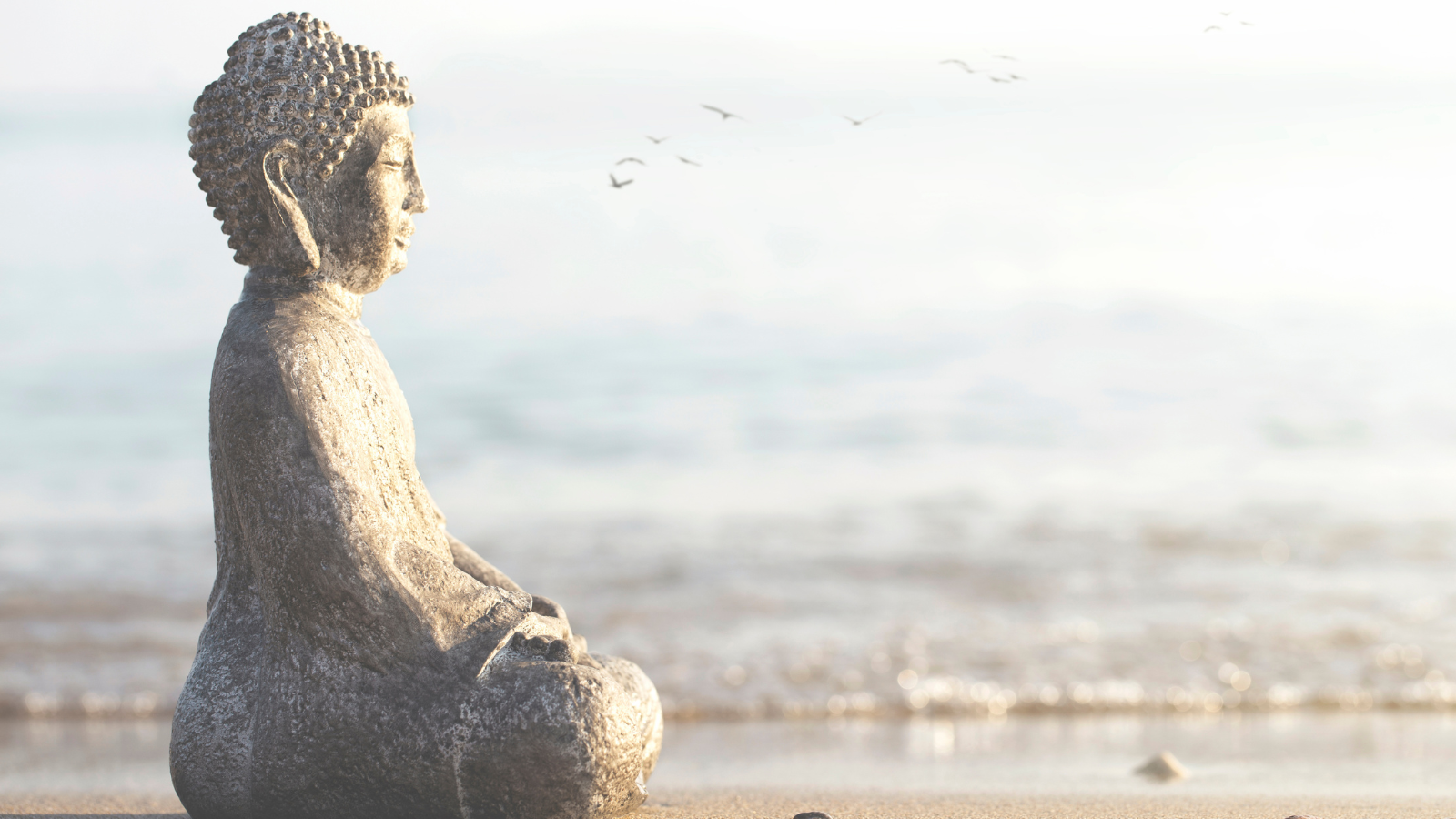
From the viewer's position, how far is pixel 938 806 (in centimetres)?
446

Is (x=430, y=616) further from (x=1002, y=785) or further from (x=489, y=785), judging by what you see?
(x=1002, y=785)

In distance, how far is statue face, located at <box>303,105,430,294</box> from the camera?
333cm

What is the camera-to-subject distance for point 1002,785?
16.9ft

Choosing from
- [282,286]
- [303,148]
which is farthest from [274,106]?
[282,286]

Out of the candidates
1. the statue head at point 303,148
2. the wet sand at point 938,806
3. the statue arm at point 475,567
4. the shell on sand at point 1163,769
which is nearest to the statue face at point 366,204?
the statue head at point 303,148

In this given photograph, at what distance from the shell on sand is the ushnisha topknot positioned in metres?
4.02

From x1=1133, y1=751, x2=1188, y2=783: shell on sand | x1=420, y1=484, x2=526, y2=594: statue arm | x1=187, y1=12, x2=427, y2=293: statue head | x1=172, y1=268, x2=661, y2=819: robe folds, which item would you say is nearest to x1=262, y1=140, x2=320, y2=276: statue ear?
x1=187, y1=12, x2=427, y2=293: statue head

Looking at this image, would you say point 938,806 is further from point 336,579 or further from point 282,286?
point 282,286

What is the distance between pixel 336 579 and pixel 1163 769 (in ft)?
12.3

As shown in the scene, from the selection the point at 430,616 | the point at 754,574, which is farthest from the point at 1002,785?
the point at 754,574

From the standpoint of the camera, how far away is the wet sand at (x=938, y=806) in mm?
4262

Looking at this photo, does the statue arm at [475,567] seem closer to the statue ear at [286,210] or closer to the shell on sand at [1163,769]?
the statue ear at [286,210]

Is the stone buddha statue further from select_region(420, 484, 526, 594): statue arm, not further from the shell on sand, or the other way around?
the shell on sand

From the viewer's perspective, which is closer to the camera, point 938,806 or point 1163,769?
point 938,806
